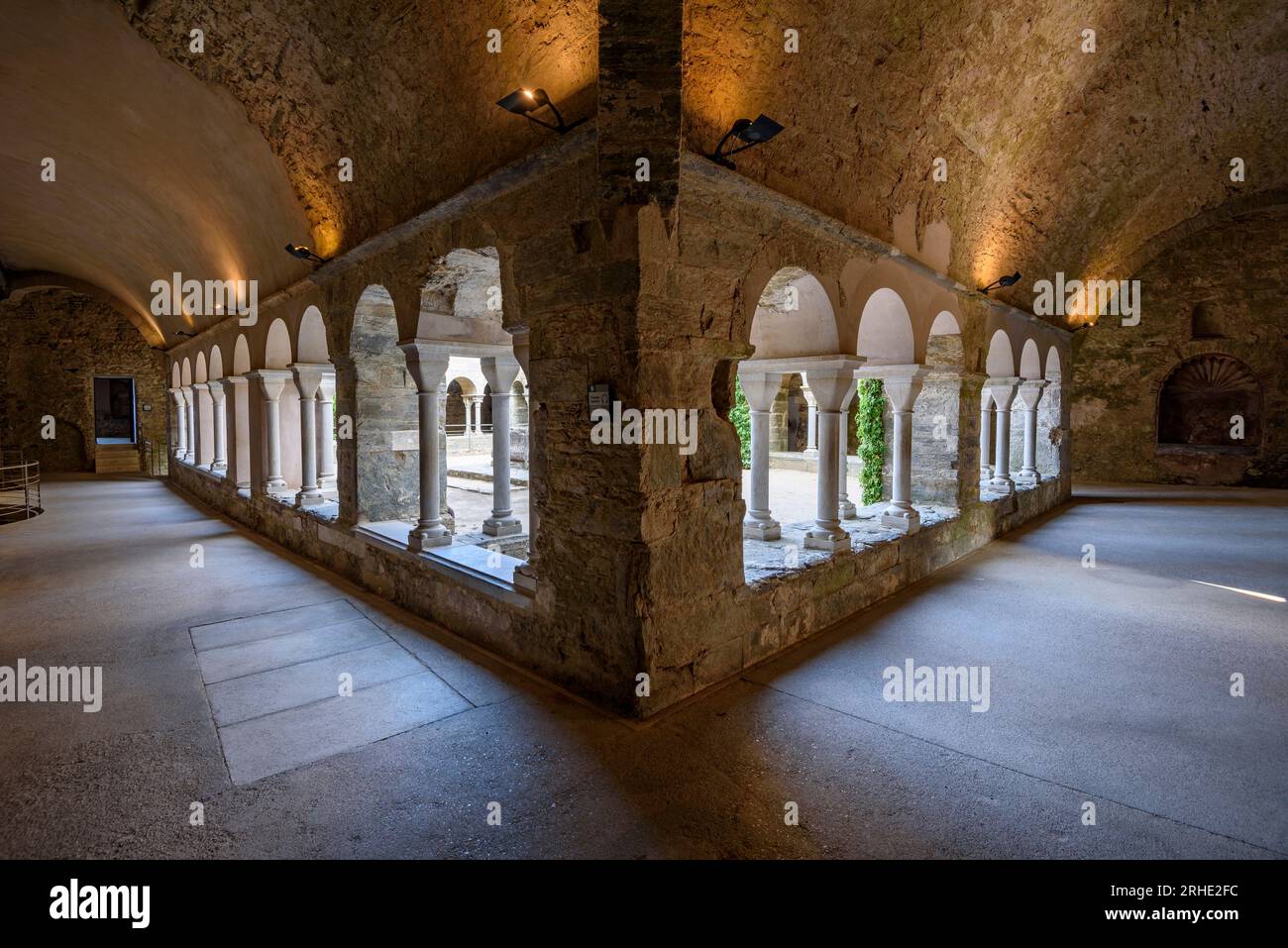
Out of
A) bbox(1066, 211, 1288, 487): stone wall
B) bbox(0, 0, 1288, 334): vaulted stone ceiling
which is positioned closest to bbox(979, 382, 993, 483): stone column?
bbox(0, 0, 1288, 334): vaulted stone ceiling

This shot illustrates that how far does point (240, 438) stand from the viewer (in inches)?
Answer: 327

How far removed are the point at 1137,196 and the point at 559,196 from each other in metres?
8.20

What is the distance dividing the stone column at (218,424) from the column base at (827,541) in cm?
845

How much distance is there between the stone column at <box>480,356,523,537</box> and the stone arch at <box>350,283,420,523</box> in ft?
2.36

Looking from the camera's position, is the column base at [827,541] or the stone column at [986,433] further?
the stone column at [986,433]

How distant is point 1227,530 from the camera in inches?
278

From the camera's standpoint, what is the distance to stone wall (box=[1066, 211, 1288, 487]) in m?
11.0

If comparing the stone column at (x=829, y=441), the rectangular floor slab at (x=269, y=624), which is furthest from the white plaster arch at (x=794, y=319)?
the rectangular floor slab at (x=269, y=624)

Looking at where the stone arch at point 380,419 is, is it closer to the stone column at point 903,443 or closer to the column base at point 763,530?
the column base at point 763,530

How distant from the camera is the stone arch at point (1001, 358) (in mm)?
7562

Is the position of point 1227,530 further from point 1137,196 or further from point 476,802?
point 476,802

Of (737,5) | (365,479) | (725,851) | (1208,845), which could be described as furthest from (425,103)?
(1208,845)

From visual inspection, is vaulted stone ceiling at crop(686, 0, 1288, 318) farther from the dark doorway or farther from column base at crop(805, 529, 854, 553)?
the dark doorway

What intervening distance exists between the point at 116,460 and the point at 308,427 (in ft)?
39.7
